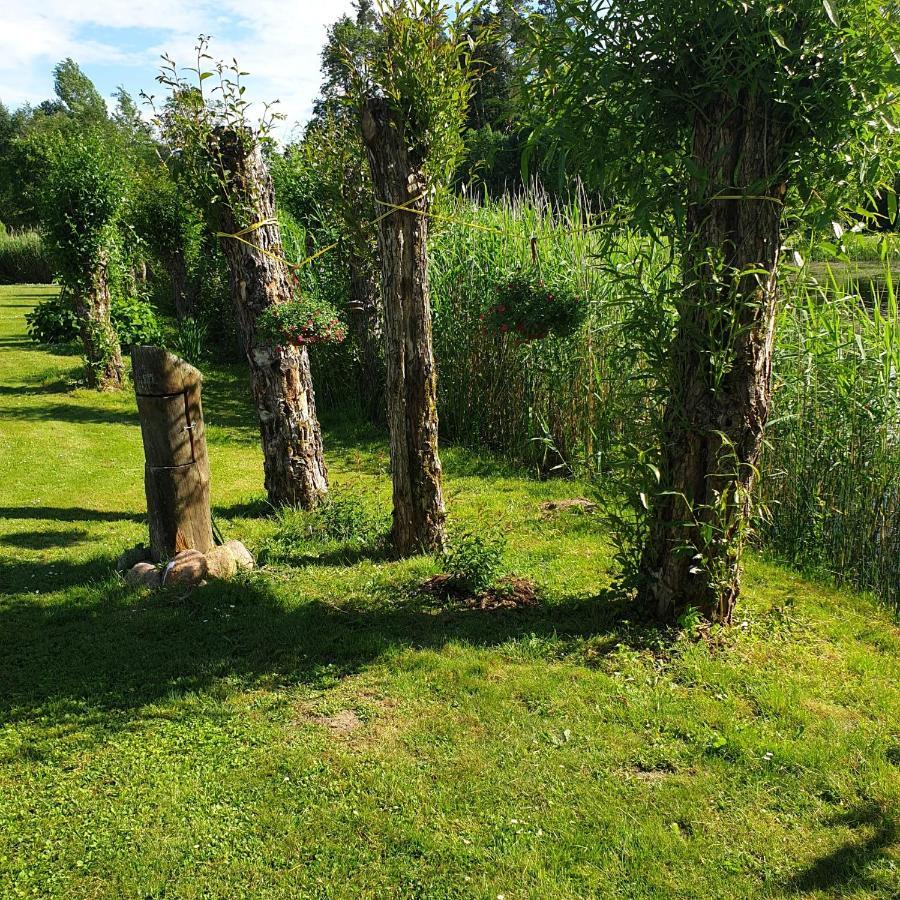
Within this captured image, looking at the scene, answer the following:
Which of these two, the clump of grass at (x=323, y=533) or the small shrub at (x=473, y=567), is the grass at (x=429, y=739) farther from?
the small shrub at (x=473, y=567)

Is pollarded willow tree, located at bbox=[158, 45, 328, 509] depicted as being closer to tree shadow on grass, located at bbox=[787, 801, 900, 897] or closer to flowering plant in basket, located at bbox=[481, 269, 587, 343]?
flowering plant in basket, located at bbox=[481, 269, 587, 343]

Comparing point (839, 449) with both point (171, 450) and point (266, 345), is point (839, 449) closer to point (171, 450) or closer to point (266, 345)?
point (266, 345)

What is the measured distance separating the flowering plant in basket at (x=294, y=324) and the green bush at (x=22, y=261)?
28.5 m

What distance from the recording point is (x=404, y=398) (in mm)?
4719

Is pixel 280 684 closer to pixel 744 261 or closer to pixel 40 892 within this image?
pixel 40 892

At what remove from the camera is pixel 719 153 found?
3.24m

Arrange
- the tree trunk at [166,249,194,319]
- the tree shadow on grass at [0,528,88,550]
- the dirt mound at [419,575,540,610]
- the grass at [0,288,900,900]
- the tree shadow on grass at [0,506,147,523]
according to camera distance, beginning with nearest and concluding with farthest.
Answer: the grass at [0,288,900,900] < the dirt mound at [419,575,540,610] < the tree shadow on grass at [0,528,88,550] < the tree shadow on grass at [0,506,147,523] < the tree trunk at [166,249,194,319]

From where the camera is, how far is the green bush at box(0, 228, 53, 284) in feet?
97.7

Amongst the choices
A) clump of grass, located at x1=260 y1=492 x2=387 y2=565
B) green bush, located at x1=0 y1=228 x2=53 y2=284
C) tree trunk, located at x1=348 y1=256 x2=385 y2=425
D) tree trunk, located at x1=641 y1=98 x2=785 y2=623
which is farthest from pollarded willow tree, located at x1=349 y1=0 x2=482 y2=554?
green bush, located at x1=0 y1=228 x2=53 y2=284

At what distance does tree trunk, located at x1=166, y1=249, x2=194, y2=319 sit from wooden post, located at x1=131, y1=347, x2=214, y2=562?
9.86m

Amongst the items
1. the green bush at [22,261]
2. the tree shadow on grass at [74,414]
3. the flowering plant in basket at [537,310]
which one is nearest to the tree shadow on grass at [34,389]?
the tree shadow on grass at [74,414]

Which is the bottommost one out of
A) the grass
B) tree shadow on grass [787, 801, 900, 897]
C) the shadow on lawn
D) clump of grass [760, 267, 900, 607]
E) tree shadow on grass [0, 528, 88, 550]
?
tree shadow on grass [787, 801, 900, 897]

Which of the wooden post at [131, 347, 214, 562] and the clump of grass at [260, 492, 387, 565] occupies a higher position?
the wooden post at [131, 347, 214, 562]

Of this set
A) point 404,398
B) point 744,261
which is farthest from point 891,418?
point 404,398
